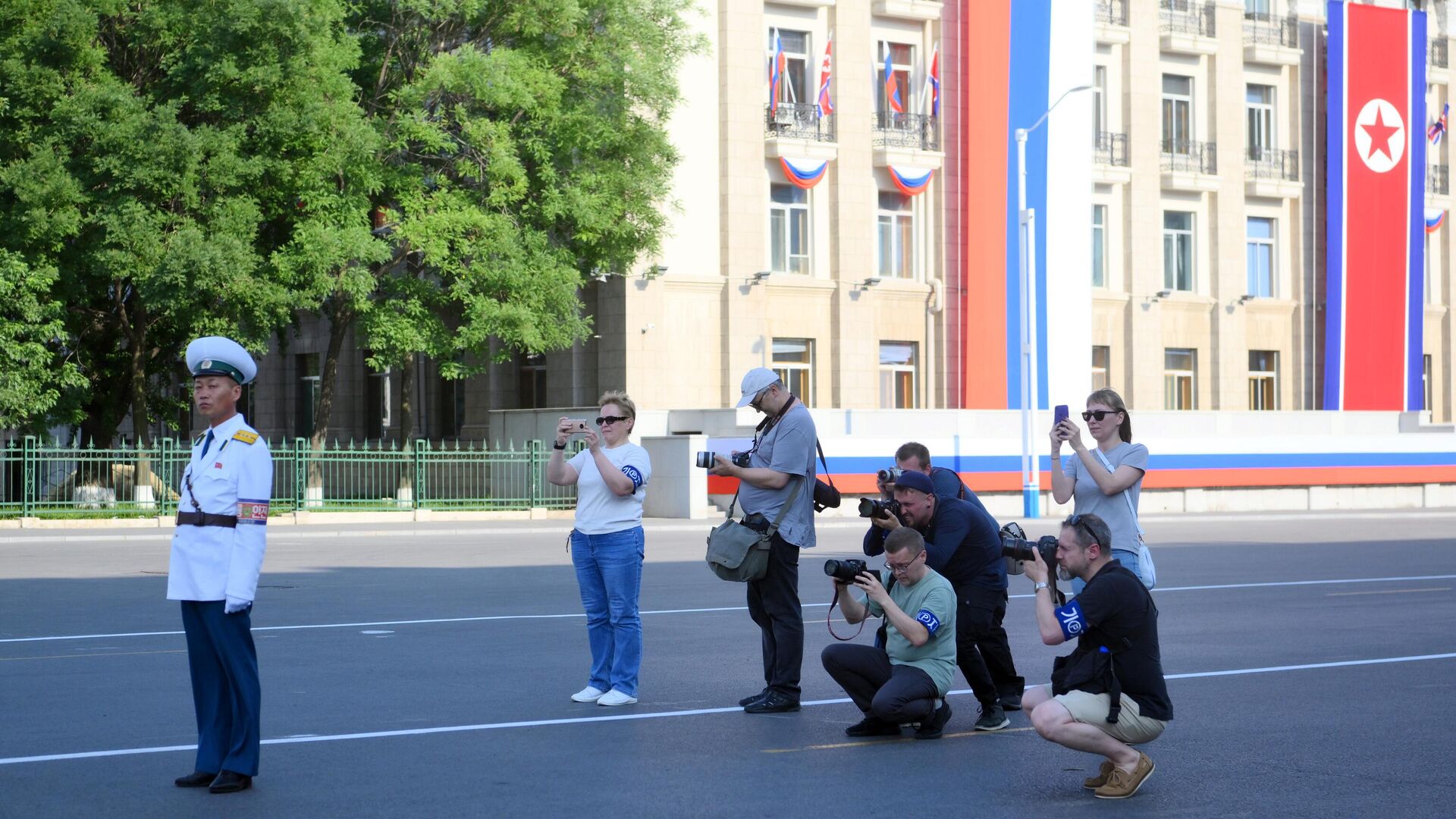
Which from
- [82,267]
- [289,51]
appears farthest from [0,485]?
[289,51]

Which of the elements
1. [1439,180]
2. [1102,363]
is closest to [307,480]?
[1102,363]

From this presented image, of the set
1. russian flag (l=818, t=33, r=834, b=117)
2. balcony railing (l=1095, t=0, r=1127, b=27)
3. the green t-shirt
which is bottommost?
the green t-shirt

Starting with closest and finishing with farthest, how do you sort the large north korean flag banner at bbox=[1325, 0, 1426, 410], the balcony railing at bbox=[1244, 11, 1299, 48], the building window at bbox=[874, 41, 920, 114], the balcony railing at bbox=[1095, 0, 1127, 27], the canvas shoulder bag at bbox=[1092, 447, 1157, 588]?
the canvas shoulder bag at bbox=[1092, 447, 1157, 588], the building window at bbox=[874, 41, 920, 114], the balcony railing at bbox=[1095, 0, 1127, 27], the large north korean flag banner at bbox=[1325, 0, 1426, 410], the balcony railing at bbox=[1244, 11, 1299, 48]

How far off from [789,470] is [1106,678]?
2.51 metres

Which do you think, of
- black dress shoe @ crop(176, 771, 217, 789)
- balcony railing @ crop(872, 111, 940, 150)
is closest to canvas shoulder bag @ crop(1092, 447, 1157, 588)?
black dress shoe @ crop(176, 771, 217, 789)

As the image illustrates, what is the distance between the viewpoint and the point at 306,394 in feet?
169

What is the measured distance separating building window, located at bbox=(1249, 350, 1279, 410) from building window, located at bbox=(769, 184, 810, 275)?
15766mm

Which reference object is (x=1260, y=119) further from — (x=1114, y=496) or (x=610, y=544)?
(x=610, y=544)

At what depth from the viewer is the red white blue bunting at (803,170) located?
4112 cm

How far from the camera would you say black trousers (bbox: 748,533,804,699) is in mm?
9367

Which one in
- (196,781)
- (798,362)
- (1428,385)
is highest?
(798,362)

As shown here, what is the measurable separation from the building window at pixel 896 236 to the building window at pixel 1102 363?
680cm

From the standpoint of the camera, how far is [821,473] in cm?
3122

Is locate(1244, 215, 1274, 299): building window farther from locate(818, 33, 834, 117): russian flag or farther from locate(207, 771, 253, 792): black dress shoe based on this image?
locate(207, 771, 253, 792): black dress shoe
